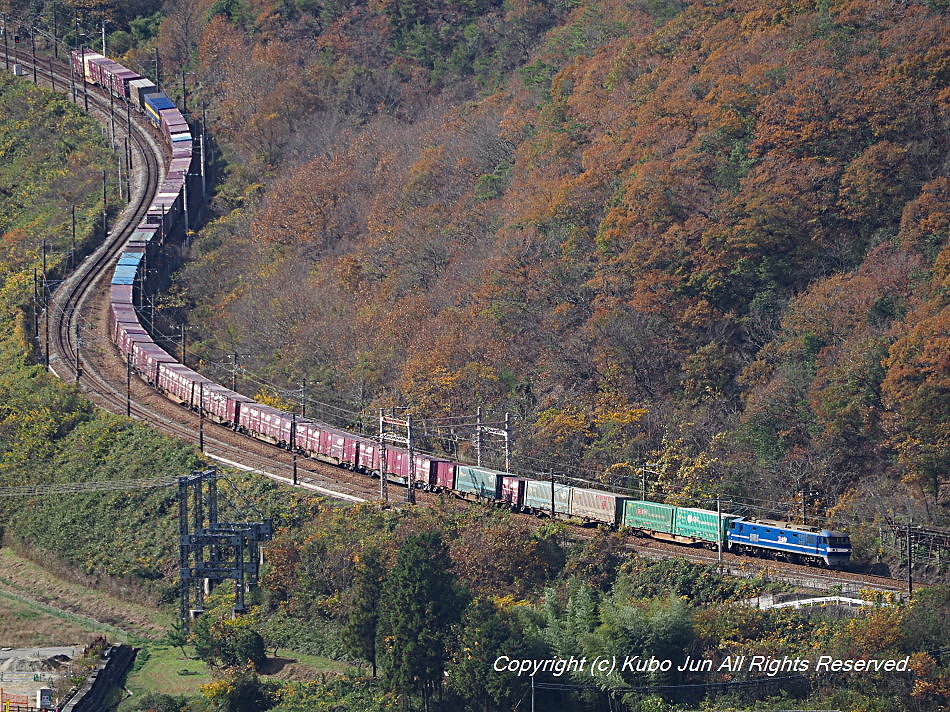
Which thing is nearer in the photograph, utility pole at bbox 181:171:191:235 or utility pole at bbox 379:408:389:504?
utility pole at bbox 379:408:389:504

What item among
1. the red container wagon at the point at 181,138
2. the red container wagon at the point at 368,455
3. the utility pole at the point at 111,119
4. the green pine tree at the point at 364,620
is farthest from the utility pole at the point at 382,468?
the utility pole at the point at 111,119

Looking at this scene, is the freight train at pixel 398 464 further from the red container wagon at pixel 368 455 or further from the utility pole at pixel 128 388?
the utility pole at pixel 128 388

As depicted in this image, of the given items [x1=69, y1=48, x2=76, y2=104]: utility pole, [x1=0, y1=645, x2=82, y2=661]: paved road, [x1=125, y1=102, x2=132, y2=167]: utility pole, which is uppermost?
[x1=69, y1=48, x2=76, y2=104]: utility pole

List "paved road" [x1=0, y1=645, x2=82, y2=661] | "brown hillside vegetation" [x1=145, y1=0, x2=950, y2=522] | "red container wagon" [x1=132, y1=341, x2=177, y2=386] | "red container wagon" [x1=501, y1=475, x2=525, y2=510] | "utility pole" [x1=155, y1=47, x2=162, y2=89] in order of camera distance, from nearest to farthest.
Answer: "paved road" [x1=0, y1=645, x2=82, y2=661], "brown hillside vegetation" [x1=145, y1=0, x2=950, y2=522], "red container wagon" [x1=501, y1=475, x2=525, y2=510], "red container wagon" [x1=132, y1=341, x2=177, y2=386], "utility pole" [x1=155, y1=47, x2=162, y2=89]

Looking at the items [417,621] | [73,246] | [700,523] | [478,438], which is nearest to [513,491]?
[478,438]

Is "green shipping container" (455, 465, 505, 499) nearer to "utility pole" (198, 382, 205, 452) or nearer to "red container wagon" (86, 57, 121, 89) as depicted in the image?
"utility pole" (198, 382, 205, 452)

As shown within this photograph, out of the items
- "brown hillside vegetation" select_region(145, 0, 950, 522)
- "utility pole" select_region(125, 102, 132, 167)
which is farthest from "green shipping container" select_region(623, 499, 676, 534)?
"utility pole" select_region(125, 102, 132, 167)
